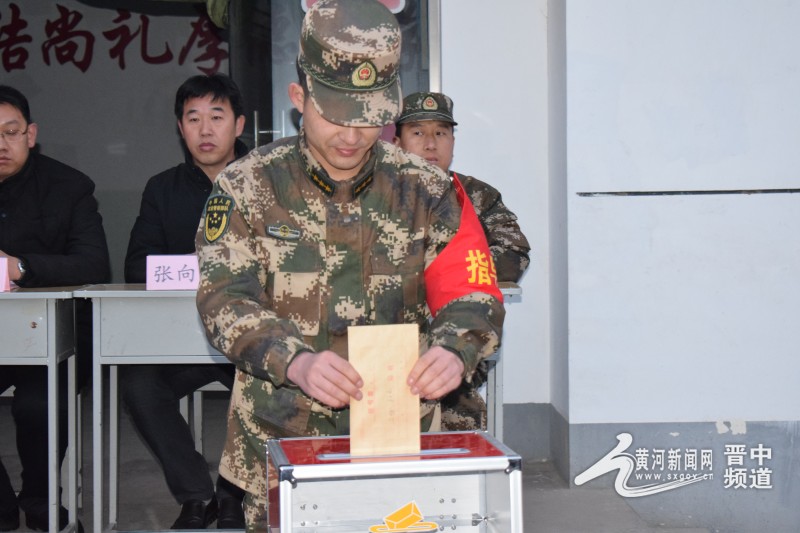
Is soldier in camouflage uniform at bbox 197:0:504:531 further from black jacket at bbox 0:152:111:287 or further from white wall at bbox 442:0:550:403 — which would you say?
white wall at bbox 442:0:550:403

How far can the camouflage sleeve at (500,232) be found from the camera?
388 cm

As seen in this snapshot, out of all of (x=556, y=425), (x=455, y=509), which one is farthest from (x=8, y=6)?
(x=455, y=509)

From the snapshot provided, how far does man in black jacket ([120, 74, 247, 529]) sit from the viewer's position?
3.58 m

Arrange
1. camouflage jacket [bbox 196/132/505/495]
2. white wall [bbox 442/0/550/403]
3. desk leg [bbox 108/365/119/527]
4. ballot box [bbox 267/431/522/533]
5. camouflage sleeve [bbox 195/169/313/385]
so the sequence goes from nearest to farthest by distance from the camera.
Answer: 1. ballot box [bbox 267/431/522/533]
2. camouflage sleeve [bbox 195/169/313/385]
3. camouflage jacket [bbox 196/132/505/495]
4. desk leg [bbox 108/365/119/527]
5. white wall [bbox 442/0/550/403]

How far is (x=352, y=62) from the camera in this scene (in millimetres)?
1687

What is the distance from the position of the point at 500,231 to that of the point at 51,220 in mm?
1843

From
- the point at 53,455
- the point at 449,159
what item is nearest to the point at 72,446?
the point at 53,455

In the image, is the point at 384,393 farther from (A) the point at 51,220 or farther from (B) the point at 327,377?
(A) the point at 51,220

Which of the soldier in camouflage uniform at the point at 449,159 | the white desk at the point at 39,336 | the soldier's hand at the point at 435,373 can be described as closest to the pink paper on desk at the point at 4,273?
the white desk at the point at 39,336

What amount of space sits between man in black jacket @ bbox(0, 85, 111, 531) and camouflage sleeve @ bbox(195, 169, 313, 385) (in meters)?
2.09

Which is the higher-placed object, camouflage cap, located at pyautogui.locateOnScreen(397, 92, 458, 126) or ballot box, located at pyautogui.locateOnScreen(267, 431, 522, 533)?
camouflage cap, located at pyautogui.locateOnScreen(397, 92, 458, 126)

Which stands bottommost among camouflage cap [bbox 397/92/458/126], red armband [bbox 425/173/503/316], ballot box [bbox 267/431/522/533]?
ballot box [bbox 267/431/522/533]

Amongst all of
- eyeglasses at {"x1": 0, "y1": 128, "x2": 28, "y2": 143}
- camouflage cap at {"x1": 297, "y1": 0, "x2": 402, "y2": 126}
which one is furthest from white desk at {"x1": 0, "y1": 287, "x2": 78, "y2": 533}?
camouflage cap at {"x1": 297, "y1": 0, "x2": 402, "y2": 126}

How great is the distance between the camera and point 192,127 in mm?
3902
